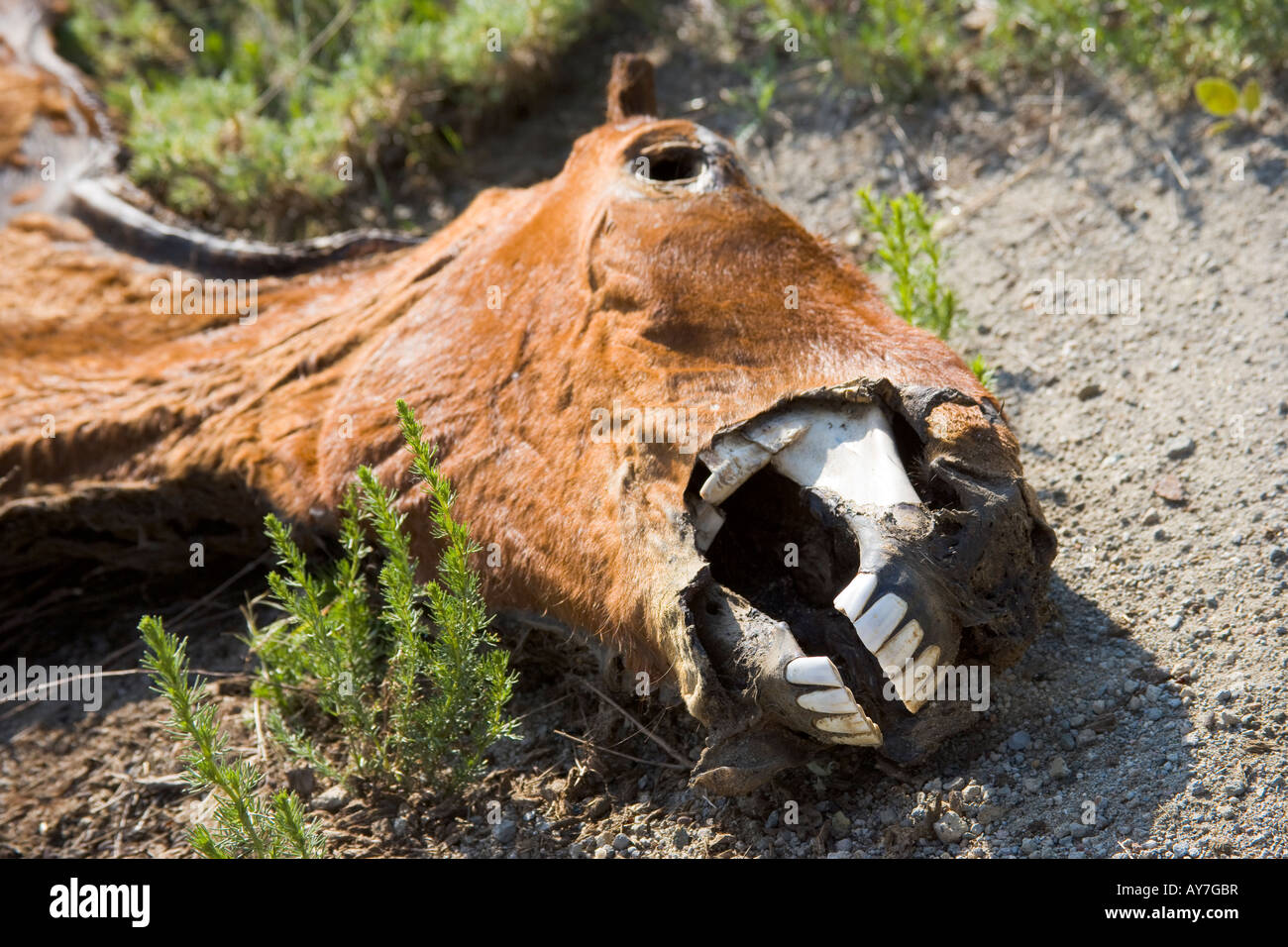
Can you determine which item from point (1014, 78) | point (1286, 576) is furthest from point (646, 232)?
point (1014, 78)

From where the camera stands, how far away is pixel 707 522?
7.74 ft

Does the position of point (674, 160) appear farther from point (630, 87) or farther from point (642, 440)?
point (642, 440)

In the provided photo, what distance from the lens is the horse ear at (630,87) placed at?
3320mm

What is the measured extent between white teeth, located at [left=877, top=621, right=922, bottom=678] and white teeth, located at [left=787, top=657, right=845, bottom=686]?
3.3 inches

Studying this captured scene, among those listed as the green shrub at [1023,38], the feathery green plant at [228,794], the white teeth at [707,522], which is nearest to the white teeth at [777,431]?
the white teeth at [707,522]

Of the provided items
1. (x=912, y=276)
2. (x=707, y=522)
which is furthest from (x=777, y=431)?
(x=912, y=276)

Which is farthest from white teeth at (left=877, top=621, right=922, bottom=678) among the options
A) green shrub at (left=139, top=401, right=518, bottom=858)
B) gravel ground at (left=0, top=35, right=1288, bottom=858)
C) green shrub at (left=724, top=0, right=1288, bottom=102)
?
green shrub at (left=724, top=0, right=1288, bottom=102)

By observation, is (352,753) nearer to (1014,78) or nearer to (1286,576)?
(1286,576)

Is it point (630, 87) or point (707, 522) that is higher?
point (630, 87)

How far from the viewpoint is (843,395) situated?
2.36 metres

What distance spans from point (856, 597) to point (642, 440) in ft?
1.89

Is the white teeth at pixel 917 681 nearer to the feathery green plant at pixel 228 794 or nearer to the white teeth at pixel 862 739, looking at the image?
the white teeth at pixel 862 739

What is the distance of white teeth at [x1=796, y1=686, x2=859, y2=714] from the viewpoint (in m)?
2.09

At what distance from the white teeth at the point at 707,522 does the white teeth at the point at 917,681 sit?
444mm
